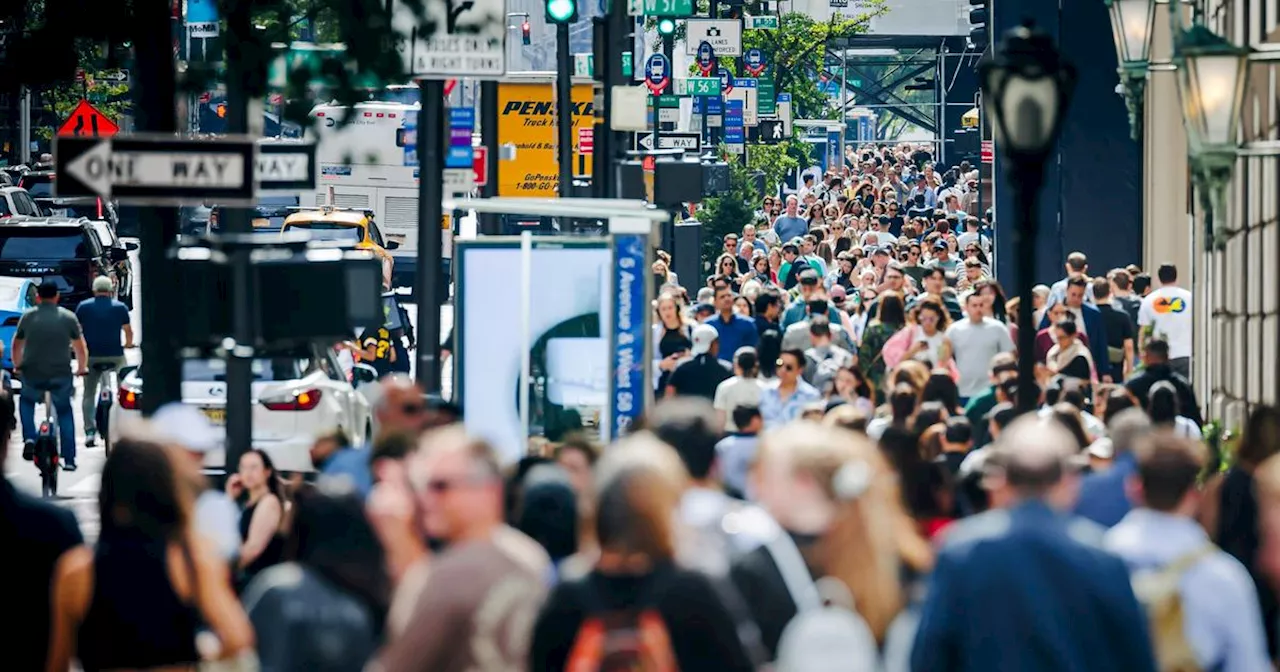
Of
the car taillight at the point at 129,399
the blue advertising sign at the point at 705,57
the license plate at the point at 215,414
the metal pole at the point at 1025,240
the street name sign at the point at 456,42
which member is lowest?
the license plate at the point at 215,414

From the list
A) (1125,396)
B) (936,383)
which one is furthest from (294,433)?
(1125,396)

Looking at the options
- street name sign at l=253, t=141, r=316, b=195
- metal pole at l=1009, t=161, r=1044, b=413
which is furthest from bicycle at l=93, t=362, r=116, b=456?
metal pole at l=1009, t=161, r=1044, b=413

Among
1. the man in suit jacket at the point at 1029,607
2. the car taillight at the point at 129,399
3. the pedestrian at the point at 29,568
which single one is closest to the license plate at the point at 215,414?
the car taillight at the point at 129,399

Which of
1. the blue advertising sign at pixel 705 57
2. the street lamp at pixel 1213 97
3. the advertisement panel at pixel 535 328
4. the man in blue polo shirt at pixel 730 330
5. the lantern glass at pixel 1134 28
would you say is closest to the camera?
the street lamp at pixel 1213 97

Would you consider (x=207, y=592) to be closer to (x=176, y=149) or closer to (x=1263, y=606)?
(x=1263, y=606)

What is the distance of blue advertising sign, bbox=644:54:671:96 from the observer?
4078 centimetres

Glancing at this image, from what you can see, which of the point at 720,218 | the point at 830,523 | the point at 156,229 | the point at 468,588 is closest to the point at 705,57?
the point at 720,218

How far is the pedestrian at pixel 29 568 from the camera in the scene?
852cm

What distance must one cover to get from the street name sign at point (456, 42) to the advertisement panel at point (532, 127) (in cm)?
2503

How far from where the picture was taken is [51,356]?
22.1m

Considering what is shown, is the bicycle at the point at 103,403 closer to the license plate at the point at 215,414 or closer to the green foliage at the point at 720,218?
the license plate at the point at 215,414

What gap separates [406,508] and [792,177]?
71820mm

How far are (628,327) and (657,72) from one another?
2434 centimetres

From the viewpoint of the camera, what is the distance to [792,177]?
261 ft
